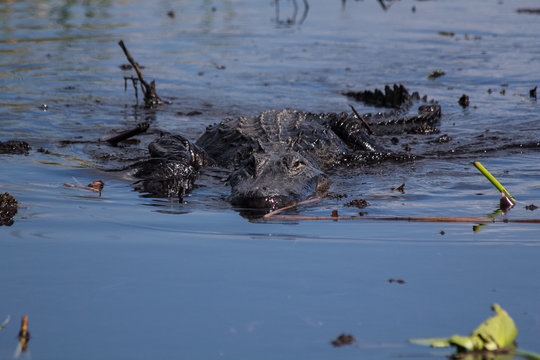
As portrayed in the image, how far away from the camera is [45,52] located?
12852mm

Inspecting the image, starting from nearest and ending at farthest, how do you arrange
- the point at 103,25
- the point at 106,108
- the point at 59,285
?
the point at 59,285 < the point at 106,108 < the point at 103,25

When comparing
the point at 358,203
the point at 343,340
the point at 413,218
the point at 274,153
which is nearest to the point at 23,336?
the point at 343,340

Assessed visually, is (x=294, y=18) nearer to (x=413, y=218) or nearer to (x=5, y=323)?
Answer: (x=413, y=218)

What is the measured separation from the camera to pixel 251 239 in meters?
4.05

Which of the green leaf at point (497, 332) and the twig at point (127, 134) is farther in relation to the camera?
the twig at point (127, 134)

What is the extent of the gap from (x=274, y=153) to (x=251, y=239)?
2.29 metres

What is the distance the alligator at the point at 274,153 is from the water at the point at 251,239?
24 cm

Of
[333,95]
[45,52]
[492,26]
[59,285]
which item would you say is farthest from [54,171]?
[492,26]

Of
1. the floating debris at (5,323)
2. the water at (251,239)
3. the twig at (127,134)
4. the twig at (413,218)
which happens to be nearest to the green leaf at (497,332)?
the water at (251,239)

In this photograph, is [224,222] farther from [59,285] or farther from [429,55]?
[429,55]

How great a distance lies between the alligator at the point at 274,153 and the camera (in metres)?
5.35

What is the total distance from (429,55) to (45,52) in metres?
7.15

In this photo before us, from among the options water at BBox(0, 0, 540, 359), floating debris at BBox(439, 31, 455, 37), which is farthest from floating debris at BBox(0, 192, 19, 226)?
floating debris at BBox(439, 31, 455, 37)

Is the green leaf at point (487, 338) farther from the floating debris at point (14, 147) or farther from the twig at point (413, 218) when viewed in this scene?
the floating debris at point (14, 147)
